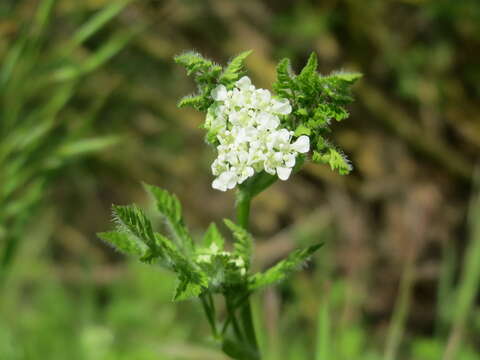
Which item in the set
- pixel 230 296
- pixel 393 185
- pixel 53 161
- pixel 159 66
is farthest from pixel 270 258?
pixel 230 296

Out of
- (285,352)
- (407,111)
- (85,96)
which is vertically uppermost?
(85,96)

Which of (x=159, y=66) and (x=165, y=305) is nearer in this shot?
(x=165, y=305)

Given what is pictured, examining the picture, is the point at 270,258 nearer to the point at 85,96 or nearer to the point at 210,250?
the point at 85,96

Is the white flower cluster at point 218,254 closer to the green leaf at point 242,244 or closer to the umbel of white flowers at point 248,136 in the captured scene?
the green leaf at point 242,244

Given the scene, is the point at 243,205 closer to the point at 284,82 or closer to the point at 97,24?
the point at 284,82

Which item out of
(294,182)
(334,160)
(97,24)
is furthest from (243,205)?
(294,182)

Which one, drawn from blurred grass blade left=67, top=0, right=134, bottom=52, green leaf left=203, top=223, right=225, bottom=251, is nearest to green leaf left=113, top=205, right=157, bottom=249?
green leaf left=203, top=223, right=225, bottom=251

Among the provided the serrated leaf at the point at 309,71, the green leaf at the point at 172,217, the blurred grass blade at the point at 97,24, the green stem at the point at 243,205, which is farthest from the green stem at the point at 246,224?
the blurred grass blade at the point at 97,24
